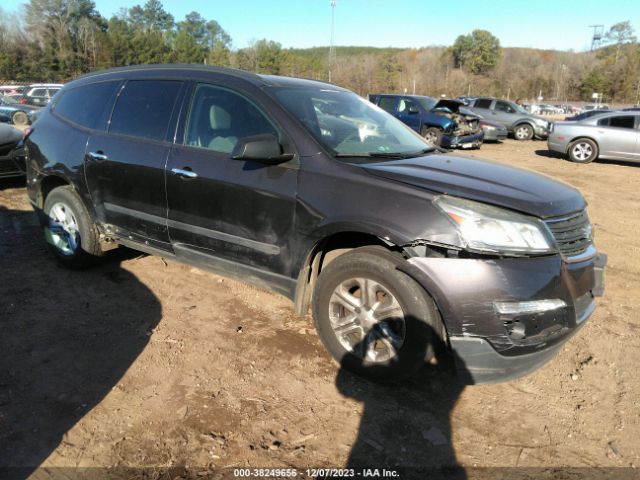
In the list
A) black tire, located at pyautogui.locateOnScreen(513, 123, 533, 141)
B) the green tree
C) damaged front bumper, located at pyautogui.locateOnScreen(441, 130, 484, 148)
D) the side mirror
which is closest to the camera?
the side mirror

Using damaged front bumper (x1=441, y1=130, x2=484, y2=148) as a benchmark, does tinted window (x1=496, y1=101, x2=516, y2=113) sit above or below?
above

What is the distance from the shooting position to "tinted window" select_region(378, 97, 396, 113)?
16.4 meters

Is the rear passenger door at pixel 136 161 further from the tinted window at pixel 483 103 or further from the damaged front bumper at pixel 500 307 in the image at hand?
the tinted window at pixel 483 103

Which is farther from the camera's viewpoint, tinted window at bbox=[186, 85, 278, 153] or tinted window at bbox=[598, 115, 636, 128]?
tinted window at bbox=[598, 115, 636, 128]

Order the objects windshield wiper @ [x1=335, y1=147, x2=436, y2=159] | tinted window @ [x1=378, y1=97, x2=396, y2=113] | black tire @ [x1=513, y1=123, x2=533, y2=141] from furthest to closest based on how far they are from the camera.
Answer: black tire @ [x1=513, y1=123, x2=533, y2=141] < tinted window @ [x1=378, y1=97, x2=396, y2=113] < windshield wiper @ [x1=335, y1=147, x2=436, y2=159]

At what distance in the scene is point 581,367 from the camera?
3350 millimetres

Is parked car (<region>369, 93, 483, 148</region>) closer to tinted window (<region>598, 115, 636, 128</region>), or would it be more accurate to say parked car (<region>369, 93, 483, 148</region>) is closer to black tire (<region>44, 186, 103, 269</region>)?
tinted window (<region>598, 115, 636, 128</region>)

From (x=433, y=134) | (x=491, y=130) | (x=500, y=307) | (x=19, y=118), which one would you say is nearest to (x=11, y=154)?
(x=500, y=307)

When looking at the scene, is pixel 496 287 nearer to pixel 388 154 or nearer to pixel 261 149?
pixel 388 154

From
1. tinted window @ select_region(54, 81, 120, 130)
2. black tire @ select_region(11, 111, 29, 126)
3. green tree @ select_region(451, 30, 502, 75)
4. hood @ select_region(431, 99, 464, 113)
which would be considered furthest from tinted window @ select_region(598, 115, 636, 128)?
green tree @ select_region(451, 30, 502, 75)

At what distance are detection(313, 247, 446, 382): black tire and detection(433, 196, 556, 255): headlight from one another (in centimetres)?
40

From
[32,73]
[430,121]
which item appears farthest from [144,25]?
[430,121]

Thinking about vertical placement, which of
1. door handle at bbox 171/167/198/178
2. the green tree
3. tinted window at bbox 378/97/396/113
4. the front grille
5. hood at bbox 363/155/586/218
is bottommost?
the front grille

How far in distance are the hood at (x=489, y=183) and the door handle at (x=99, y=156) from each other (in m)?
2.38
